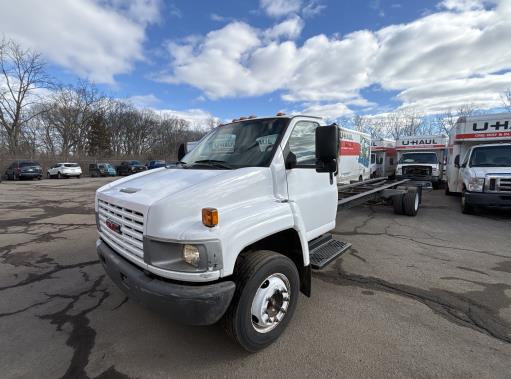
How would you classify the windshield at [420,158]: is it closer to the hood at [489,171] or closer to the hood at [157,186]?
the hood at [489,171]

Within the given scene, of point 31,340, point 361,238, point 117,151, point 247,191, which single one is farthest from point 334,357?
point 117,151

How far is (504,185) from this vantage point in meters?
8.11

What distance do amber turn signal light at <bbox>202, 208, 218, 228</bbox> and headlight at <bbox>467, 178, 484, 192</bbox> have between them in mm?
9318

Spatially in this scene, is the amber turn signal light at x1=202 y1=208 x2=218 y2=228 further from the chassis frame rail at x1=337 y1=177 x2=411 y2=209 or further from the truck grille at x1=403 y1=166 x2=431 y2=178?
the truck grille at x1=403 y1=166 x2=431 y2=178

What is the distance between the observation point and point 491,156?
372 inches

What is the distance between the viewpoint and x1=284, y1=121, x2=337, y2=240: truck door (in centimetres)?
324

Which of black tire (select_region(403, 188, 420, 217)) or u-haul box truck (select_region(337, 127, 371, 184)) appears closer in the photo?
black tire (select_region(403, 188, 420, 217))

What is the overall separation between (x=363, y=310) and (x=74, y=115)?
208ft

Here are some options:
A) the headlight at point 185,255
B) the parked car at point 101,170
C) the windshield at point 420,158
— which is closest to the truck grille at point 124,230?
the headlight at point 185,255

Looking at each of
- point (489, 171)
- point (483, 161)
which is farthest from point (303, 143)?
point (483, 161)

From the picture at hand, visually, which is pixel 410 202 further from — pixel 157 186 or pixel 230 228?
pixel 157 186

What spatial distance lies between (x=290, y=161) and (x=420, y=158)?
17521mm

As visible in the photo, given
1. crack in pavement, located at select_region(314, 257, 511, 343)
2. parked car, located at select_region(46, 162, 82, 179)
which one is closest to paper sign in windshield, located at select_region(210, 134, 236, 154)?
crack in pavement, located at select_region(314, 257, 511, 343)

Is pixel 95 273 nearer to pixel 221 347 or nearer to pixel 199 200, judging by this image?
pixel 221 347
